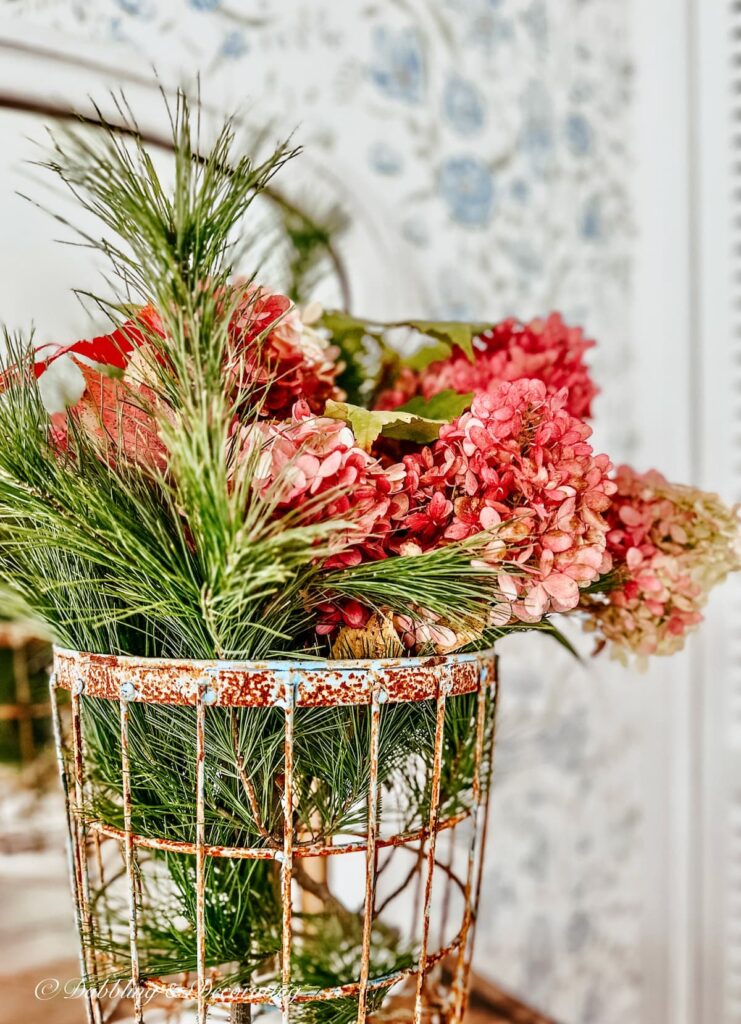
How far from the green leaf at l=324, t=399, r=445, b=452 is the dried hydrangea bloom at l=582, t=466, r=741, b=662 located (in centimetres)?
13

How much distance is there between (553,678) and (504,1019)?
16.5 inches

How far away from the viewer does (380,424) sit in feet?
1.49

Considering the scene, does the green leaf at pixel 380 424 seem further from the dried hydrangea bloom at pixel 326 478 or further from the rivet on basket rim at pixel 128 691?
the rivet on basket rim at pixel 128 691

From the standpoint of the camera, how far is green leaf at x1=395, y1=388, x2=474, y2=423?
523 mm

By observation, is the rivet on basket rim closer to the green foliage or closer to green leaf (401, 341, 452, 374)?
the green foliage

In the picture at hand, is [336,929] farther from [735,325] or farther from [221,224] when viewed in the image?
[735,325]

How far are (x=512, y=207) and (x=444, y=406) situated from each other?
0.68 m

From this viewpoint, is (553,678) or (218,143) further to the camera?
(553,678)

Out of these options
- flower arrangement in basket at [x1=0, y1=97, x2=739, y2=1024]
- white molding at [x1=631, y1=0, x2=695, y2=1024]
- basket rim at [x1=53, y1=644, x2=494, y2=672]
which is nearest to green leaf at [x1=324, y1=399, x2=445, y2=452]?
flower arrangement in basket at [x1=0, y1=97, x2=739, y2=1024]

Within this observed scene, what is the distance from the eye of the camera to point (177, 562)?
428mm

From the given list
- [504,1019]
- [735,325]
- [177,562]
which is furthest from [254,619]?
[735,325]

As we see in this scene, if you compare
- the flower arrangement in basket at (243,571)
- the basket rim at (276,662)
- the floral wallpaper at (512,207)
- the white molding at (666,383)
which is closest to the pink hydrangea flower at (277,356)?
the flower arrangement in basket at (243,571)

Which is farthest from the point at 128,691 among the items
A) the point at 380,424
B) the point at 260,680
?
the point at 380,424

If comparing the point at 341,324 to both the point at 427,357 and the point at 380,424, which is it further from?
the point at 380,424
